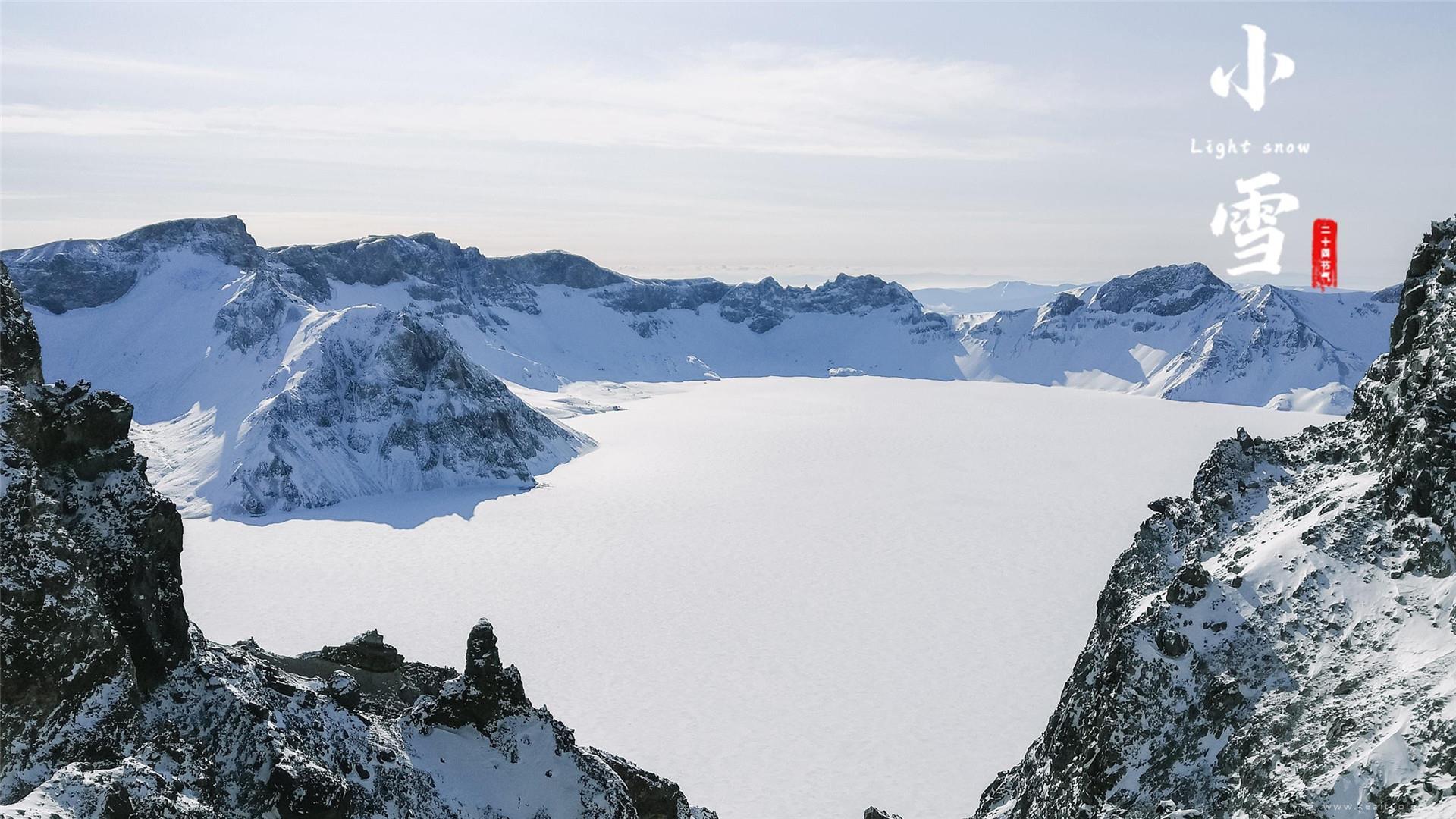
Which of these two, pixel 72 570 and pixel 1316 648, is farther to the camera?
pixel 1316 648

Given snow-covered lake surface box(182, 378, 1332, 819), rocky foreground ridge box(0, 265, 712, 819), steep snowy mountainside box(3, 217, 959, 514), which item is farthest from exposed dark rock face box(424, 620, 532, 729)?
steep snowy mountainside box(3, 217, 959, 514)

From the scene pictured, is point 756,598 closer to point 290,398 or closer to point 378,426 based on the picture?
point 378,426

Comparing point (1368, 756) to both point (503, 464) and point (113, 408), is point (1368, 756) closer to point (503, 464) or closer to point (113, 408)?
point (113, 408)

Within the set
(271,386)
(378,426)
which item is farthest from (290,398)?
(378,426)

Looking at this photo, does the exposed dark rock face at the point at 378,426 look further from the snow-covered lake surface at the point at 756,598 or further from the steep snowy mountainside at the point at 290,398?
the snow-covered lake surface at the point at 756,598

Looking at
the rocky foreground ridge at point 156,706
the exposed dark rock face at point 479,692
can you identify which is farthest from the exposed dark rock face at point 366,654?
the exposed dark rock face at point 479,692
